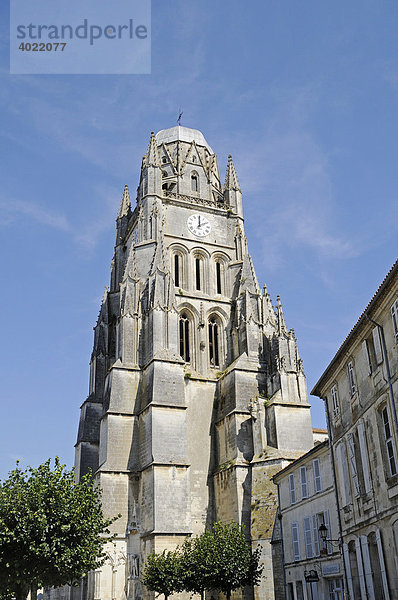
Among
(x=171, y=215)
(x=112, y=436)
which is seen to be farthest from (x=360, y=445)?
(x=171, y=215)

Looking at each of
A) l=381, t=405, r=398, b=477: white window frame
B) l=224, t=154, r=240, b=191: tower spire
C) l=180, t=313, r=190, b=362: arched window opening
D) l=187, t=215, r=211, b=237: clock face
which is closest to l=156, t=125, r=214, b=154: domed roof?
l=224, t=154, r=240, b=191: tower spire

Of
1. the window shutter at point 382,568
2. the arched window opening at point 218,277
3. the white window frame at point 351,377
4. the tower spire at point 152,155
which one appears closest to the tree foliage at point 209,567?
the white window frame at point 351,377

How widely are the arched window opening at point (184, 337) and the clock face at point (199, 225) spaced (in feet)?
21.5

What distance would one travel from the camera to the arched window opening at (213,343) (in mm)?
37312

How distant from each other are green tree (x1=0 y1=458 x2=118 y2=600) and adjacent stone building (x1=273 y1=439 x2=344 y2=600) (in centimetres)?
750

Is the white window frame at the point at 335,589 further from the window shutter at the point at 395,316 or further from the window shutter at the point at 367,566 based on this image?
the window shutter at the point at 395,316

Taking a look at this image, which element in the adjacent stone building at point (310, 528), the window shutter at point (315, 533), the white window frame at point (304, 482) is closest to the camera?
the adjacent stone building at point (310, 528)

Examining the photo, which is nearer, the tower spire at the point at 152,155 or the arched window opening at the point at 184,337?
the arched window opening at the point at 184,337

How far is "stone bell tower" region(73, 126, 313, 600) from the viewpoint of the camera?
2939cm

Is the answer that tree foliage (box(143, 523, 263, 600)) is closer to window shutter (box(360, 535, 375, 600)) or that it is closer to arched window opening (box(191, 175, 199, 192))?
window shutter (box(360, 535, 375, 600))

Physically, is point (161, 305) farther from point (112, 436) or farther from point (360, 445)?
point (360, 445)

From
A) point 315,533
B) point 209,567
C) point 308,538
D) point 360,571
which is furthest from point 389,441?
point 209,567

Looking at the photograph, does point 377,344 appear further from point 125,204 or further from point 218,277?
point 125,204

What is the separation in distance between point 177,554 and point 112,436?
7086 mm
